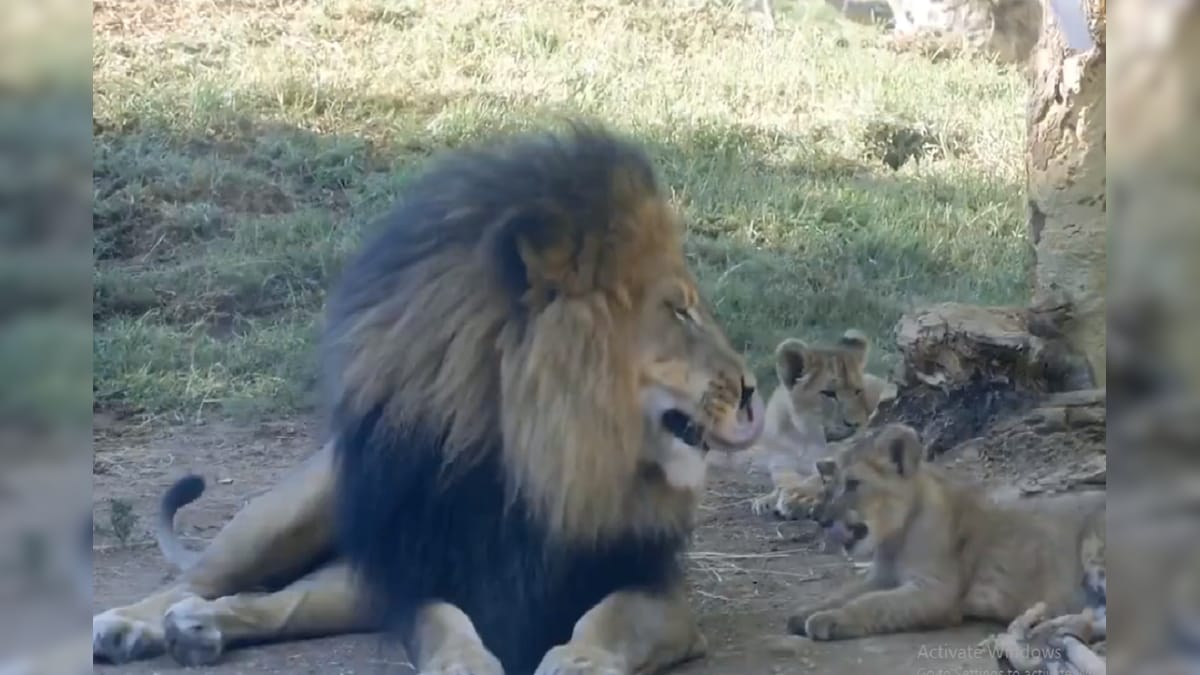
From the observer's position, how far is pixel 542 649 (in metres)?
2.96

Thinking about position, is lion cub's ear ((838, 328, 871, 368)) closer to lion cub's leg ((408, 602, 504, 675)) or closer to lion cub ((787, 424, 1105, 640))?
lion cub ((787, 424, 1105, 640))

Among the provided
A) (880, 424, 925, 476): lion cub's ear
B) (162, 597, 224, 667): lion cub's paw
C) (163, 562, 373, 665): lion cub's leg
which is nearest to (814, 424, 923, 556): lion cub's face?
(880, 424, 925, 476): lion cub's ear

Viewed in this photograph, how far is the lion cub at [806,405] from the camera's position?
3.17 metres

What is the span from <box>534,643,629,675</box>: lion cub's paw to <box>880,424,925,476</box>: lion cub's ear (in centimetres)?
68

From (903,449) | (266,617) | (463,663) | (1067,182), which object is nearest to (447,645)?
(463,663)

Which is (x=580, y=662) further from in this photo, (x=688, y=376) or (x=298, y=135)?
(x=298, y=135)

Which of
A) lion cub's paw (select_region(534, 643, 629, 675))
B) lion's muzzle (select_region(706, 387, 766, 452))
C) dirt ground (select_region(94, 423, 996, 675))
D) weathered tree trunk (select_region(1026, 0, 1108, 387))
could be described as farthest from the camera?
weathered tree trunk (select_region(1026, 0, 1108, 387))

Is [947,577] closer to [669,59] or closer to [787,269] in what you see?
[787,269]

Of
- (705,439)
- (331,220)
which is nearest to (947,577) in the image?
(705,439)

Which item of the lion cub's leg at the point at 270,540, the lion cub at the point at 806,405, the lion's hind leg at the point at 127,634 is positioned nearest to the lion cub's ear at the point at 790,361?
the lion cub at the point at 806,405

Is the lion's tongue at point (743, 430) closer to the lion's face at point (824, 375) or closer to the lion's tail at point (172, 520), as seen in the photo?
the lion's face at point (824, 375)

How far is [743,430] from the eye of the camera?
9.77 feet

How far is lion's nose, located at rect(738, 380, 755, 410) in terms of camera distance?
116 inches

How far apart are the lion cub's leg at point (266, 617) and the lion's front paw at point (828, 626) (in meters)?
0.82
